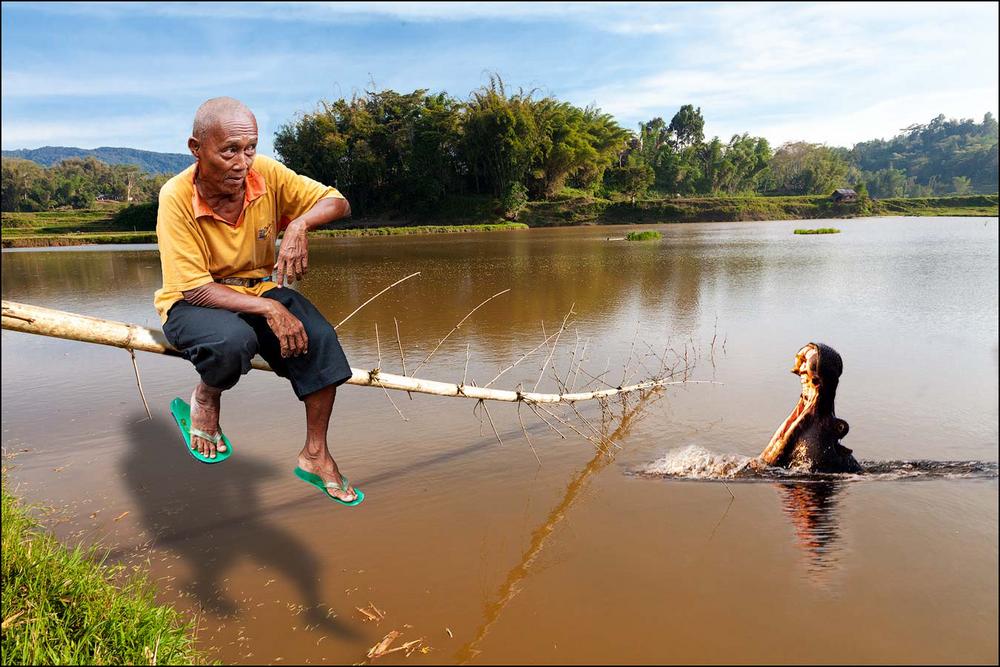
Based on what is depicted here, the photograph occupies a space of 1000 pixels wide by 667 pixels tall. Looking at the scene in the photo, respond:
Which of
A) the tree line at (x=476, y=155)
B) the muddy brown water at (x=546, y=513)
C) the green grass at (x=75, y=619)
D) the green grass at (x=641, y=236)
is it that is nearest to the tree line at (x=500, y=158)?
the tree line at (x=476, y=155)

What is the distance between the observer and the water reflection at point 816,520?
2508 mm

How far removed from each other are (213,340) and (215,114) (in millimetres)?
693

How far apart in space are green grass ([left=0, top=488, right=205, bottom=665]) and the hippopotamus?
2979 mm

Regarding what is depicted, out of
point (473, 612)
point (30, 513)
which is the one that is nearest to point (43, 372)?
point (30, 513)

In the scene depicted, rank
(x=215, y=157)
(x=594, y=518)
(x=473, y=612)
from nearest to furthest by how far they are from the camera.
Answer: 1. (x=215, y=157)
2. (x=473, y=612)
3. (x=594, y=518)

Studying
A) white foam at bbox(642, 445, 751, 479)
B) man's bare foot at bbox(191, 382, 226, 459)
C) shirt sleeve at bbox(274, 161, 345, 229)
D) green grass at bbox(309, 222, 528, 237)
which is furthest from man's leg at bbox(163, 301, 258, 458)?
green grass at bbox(309, 222, 528, 237)

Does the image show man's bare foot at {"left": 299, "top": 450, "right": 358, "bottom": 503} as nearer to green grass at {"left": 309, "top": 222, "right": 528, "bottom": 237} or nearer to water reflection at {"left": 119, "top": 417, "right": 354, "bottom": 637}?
water reflection at {"left": 119, "top": 417, "right": 354, "bottom": 637}

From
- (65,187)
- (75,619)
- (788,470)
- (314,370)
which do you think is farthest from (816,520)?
(65,187)

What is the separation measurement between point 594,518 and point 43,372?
5750 mm

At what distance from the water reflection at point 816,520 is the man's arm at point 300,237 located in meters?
2.32

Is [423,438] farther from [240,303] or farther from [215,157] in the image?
[215,157]

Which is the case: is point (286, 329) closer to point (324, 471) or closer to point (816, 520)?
point (324, 471)

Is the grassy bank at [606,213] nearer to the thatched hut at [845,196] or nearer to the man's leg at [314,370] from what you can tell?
the thatched hut at [845,196]

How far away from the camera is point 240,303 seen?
6.34 feet
